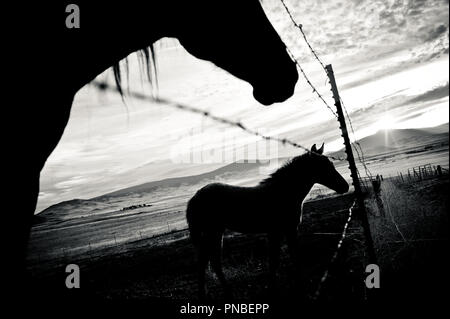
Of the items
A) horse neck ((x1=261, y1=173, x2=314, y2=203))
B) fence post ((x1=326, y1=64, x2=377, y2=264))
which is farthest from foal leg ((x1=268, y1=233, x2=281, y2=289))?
fence post ((x1=326, y1=64, x2=377, y2=264))

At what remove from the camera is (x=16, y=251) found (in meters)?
1.16

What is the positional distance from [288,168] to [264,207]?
838mm

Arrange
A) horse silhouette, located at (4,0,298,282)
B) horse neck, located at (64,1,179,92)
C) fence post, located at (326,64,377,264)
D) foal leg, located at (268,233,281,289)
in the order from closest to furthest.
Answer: horse silhouette, located at (4,0,298,282)
horse neck, located at (64,1,179,92)
fence post, located at (326,64,377,264)
foal leg, located at (268,233,281,289)

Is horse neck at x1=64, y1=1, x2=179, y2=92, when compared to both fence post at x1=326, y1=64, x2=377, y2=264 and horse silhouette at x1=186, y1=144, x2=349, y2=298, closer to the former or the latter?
fence post at x1=326, y1=64, x2=377, y2=264

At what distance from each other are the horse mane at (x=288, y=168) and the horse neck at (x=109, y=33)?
353cm

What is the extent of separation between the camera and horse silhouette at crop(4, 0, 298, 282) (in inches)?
44.7

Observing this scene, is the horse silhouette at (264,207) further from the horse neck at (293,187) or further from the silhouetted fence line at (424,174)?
the silhouetted fence line at (424,174)

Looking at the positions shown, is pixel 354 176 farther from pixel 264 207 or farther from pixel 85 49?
pixel 85 49

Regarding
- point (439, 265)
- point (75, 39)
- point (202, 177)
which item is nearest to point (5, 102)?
point (75, 39)

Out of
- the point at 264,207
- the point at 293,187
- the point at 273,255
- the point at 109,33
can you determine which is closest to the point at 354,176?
the point at 293,187

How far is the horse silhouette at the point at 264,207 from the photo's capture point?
15.0 ft

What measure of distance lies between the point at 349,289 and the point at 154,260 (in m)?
10.4

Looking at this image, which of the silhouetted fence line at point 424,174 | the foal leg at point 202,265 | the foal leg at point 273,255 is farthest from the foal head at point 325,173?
the silhouetted fence line at point 424,174

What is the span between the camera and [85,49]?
136 centimetres
